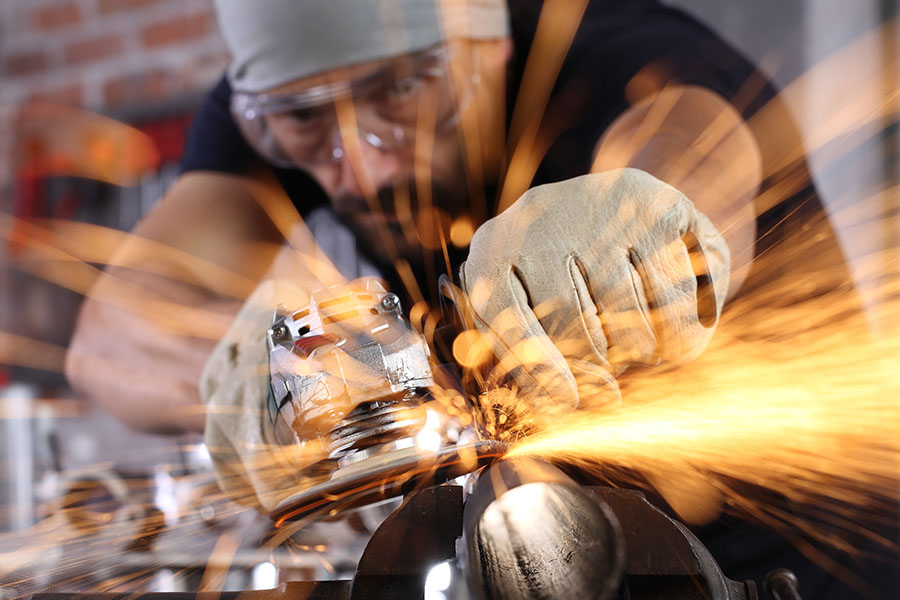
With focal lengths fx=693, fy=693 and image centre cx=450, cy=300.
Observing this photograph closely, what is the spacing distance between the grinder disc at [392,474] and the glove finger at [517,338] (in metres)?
0.09

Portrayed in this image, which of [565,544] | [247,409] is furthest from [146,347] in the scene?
[565,544]

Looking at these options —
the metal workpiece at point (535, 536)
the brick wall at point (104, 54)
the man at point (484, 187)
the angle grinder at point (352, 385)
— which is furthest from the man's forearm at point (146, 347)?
the brick wall at point (104, 54)

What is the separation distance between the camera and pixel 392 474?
531 mm

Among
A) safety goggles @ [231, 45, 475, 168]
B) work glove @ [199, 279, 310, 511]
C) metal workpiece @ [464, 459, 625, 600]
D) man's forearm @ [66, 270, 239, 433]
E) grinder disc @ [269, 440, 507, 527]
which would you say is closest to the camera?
metal workpiece @ [464, 459, 625, 600]

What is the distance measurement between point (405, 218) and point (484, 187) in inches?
6.8

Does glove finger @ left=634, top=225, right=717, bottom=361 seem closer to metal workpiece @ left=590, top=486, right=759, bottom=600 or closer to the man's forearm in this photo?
metal workpiece @ left=590, top=486, right=759, bottom=600

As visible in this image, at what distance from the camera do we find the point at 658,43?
107 centimetres

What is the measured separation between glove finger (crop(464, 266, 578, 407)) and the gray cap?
2.04 feet

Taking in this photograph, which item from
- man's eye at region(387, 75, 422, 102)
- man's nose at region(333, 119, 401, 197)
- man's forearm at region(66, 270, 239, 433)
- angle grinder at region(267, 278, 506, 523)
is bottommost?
angle grinder at region(267, 278, 506, 523)

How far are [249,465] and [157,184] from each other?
65.7 inches

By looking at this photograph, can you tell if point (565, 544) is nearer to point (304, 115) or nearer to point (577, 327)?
point (577, 327)

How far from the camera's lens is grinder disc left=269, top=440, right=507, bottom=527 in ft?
1.71

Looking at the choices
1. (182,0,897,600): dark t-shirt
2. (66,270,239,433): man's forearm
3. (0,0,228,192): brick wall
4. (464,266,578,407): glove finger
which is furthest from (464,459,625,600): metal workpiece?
(0,0,228,192): brick wall

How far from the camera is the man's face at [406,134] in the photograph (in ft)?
3.79
